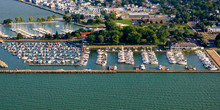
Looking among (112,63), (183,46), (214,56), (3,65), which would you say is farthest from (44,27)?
(214,56)

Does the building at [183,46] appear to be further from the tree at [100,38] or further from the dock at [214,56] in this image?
the tree at [100,38]

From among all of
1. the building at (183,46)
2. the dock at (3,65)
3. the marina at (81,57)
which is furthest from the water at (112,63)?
the building at (183,46)

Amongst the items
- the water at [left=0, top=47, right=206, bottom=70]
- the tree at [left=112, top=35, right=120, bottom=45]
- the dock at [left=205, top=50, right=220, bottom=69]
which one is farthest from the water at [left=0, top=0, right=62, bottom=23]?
the dock at [left=205, top=50, right=220, bottom=69]

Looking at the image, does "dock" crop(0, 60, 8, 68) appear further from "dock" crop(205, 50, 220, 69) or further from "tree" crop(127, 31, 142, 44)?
"dock" crop(205, 50, 220, 69)

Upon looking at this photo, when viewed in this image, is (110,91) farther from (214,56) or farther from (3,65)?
(214,56)

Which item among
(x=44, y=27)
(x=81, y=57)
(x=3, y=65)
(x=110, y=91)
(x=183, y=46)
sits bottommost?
(x=110, y=91)

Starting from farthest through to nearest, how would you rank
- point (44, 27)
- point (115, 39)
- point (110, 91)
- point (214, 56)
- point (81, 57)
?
1. point (44, 27)
2. point (115, 39)
3. point (214, 56)
4. point (81, 57)
5. point (110, 91)
